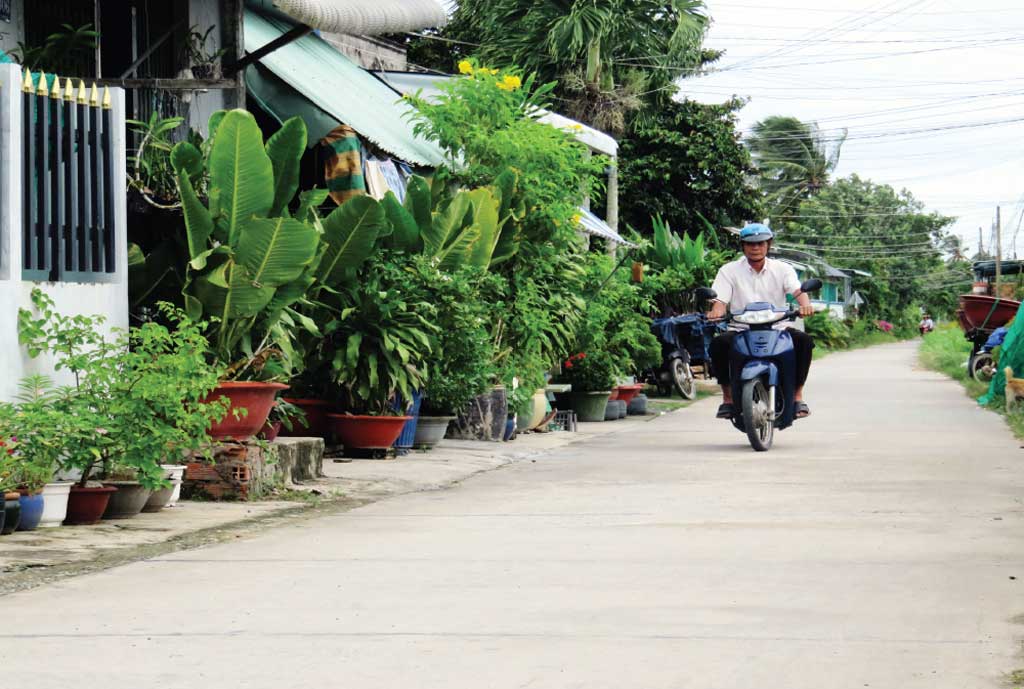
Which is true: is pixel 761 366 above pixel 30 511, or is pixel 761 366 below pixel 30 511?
above

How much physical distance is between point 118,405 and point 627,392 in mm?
13172

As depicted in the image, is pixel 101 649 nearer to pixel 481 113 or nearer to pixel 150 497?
pixel 150 497

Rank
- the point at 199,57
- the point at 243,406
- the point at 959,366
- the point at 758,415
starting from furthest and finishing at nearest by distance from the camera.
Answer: the point at 959,366 → the point at 199,57 → the point at 758,415 → the point at 243,406

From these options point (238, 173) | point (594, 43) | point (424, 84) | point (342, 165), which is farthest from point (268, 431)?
point (594, 43)

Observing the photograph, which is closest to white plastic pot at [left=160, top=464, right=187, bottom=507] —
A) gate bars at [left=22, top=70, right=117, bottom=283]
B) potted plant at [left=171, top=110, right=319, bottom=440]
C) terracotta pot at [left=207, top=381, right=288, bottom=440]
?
terracotta pot at [left=207, top=381, right=288, bottom=440]

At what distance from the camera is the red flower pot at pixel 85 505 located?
8.40 metres

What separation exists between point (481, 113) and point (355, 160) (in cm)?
200

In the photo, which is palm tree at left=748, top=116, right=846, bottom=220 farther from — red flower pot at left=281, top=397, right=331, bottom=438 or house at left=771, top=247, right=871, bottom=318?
red flower pot at left=281, top=397, right=331, bottom=438

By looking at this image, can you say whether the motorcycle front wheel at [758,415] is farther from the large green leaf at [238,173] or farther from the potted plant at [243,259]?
the large green leaf at [238,173]

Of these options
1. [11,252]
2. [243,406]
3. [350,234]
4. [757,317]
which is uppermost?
[350,234]

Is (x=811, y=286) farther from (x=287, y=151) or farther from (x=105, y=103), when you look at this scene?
(x=105, y=103)

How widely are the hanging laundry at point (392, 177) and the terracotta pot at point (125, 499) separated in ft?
25.1

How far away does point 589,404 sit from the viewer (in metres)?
19.5

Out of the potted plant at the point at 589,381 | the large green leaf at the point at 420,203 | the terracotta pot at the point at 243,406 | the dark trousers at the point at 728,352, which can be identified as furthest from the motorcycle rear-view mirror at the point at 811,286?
the potted plant at the point at 589,381
